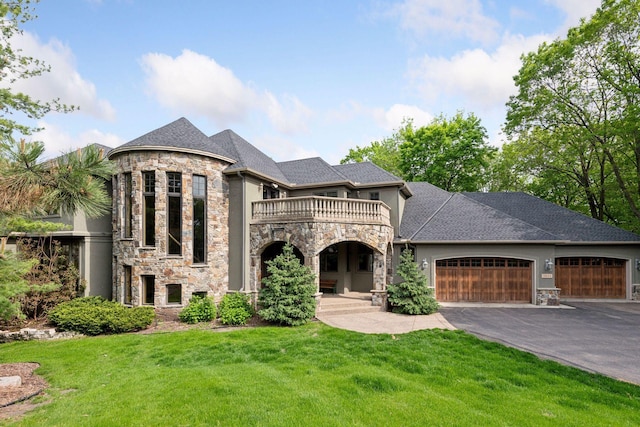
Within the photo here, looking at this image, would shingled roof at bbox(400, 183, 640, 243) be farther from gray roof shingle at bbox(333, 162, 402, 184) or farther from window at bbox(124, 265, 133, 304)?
window at bbox(124, 265, 133, 304)

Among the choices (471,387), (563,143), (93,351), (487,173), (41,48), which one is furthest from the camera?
(487,173)

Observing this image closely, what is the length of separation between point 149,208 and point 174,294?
3.52m

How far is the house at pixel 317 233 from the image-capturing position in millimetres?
12672

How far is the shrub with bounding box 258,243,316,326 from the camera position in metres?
11.0

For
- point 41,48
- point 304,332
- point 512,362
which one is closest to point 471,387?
point 512,362

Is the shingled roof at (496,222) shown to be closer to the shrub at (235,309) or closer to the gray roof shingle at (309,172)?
the gray roof shingle at (309,172)

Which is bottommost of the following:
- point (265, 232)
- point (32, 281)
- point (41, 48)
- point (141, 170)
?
point (32, 281)

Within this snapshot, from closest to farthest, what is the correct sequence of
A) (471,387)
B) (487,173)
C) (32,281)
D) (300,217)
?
1. (471,387)
2. (32,281)
3. (300,217)
4. (487,173)

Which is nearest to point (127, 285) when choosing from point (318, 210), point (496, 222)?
point (318, 210)

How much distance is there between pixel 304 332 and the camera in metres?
9.98

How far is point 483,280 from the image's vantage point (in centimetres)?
1538

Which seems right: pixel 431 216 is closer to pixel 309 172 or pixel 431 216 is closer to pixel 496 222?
pixel 496 222

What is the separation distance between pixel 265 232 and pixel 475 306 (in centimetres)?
981

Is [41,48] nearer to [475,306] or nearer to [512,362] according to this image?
[512,362]
